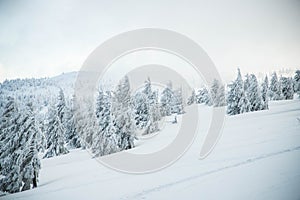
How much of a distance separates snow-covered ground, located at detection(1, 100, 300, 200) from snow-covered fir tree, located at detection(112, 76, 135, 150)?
426 centimetres

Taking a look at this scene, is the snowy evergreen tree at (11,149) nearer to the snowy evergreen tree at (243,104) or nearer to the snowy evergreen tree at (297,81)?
the snowy evergreen tree at (297,81)

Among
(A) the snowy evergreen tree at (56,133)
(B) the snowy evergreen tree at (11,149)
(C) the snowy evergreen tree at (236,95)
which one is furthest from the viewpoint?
(C) the snowy evergreen tree at (236,95)

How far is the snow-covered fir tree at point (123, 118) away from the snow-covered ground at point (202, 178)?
14.0 feet

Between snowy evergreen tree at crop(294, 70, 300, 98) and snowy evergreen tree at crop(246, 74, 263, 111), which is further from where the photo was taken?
snowy evergreen tree at crop(246, 74, 263, 111)

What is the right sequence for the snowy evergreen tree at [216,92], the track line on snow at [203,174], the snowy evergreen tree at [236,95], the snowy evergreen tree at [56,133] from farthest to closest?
1. the snowy evergreen tree at [236,95]
2. the snowy evergreen tree at [56,133]
3. the snowy evergreen tree at [216,92]
4. the track line on snow at [203,174]

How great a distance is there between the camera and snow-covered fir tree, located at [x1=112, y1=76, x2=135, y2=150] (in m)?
10.9

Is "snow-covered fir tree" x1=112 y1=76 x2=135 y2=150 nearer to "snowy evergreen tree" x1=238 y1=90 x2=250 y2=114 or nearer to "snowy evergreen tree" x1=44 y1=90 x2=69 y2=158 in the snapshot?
"snowy evergreen tree" x1=44 y1=90 x2=69 y2=158

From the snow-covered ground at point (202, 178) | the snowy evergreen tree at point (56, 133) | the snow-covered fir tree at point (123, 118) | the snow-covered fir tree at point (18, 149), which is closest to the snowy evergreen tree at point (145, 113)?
the snow-covered fir tree at point (123, 118)

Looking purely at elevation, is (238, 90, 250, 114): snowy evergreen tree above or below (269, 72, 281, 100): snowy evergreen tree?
below

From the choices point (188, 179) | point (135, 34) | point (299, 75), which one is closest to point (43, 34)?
point (135, 34)

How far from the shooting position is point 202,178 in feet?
16.7

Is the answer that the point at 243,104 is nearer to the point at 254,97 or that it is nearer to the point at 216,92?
the point at 254,97

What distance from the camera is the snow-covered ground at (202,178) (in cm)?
461

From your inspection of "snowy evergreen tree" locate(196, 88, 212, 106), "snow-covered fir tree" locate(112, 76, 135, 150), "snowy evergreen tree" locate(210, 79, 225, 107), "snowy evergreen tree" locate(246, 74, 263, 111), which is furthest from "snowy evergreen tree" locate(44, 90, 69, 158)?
"snowy evergreen tree" locate(246, 74, 263, 111)
